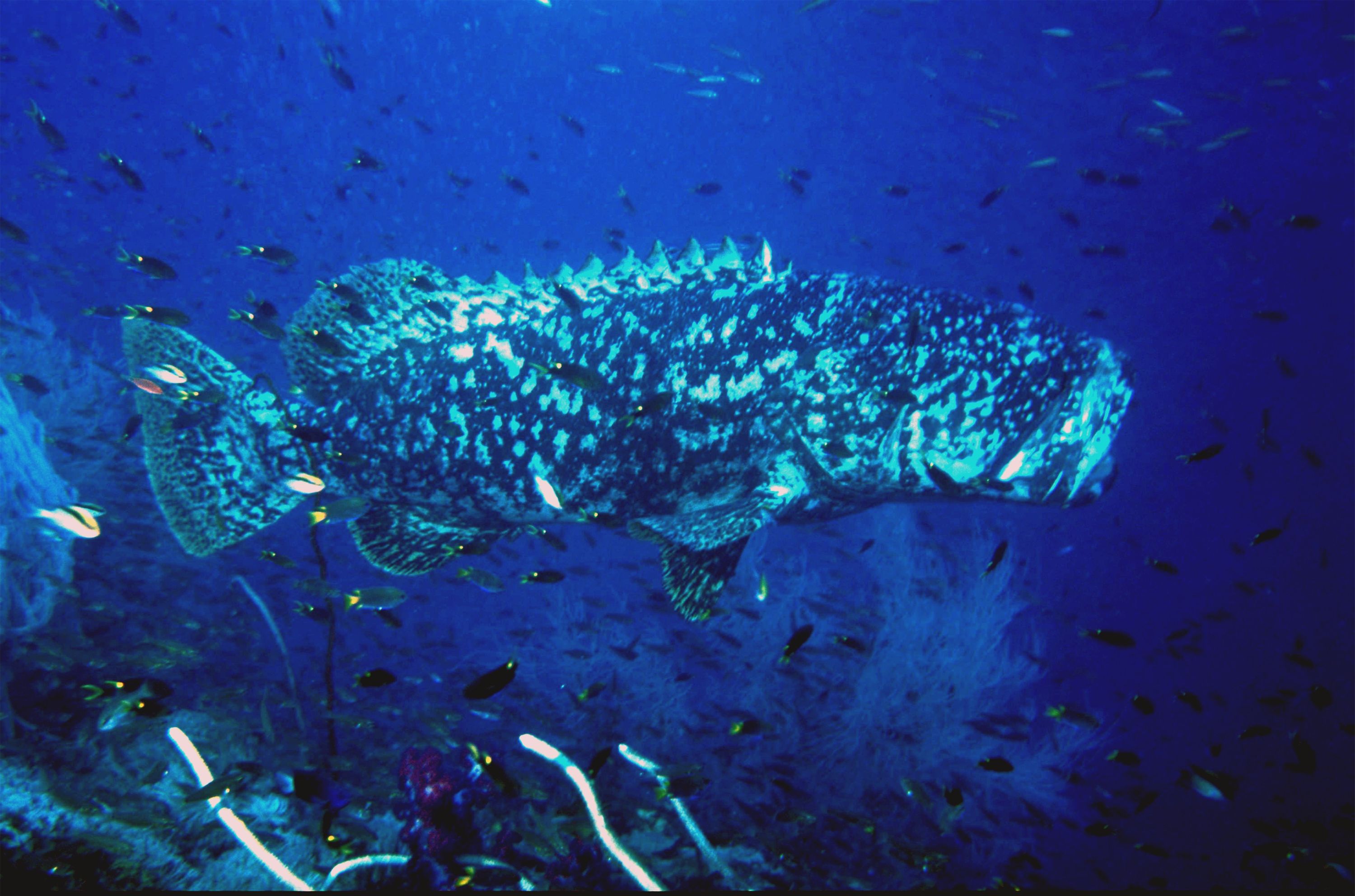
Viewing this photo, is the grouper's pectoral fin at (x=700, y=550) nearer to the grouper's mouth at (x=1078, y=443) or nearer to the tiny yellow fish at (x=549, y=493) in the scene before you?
the tiny yellow fish at (x=549, y=493)

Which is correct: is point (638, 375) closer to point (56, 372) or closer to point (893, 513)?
point (893, 513)

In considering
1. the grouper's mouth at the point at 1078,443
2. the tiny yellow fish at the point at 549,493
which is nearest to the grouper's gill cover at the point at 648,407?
the grouper's mouth at the point at 1078,443

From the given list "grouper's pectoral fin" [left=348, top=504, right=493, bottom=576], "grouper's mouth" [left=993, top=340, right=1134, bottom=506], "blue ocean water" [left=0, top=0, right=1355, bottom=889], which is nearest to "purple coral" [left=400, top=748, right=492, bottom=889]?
"blue ocean water" [left=0, top=0, right=1355, bottom=889]

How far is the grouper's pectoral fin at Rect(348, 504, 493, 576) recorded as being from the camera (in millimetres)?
3713

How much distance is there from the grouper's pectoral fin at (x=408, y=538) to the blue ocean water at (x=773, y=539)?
2.77ft

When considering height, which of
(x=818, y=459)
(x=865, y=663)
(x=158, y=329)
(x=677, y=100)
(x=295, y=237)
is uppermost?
(x=677, y=100)

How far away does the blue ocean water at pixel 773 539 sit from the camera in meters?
5.02

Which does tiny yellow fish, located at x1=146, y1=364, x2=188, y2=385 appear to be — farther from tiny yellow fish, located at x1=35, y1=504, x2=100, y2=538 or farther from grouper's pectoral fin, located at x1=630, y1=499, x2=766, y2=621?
grouper's pectoral fin, located at x1=630, y1=499, x2=766, y2=621

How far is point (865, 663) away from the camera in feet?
25.7

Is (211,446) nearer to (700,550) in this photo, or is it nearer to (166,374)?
(166,374)

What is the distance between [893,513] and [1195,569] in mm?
41698

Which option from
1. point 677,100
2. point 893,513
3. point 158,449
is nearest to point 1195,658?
point 893,513

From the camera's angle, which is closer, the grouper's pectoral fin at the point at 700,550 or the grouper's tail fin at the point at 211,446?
the grouper's pectoral fin at the point at 700,550

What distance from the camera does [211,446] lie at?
407 centimetres
